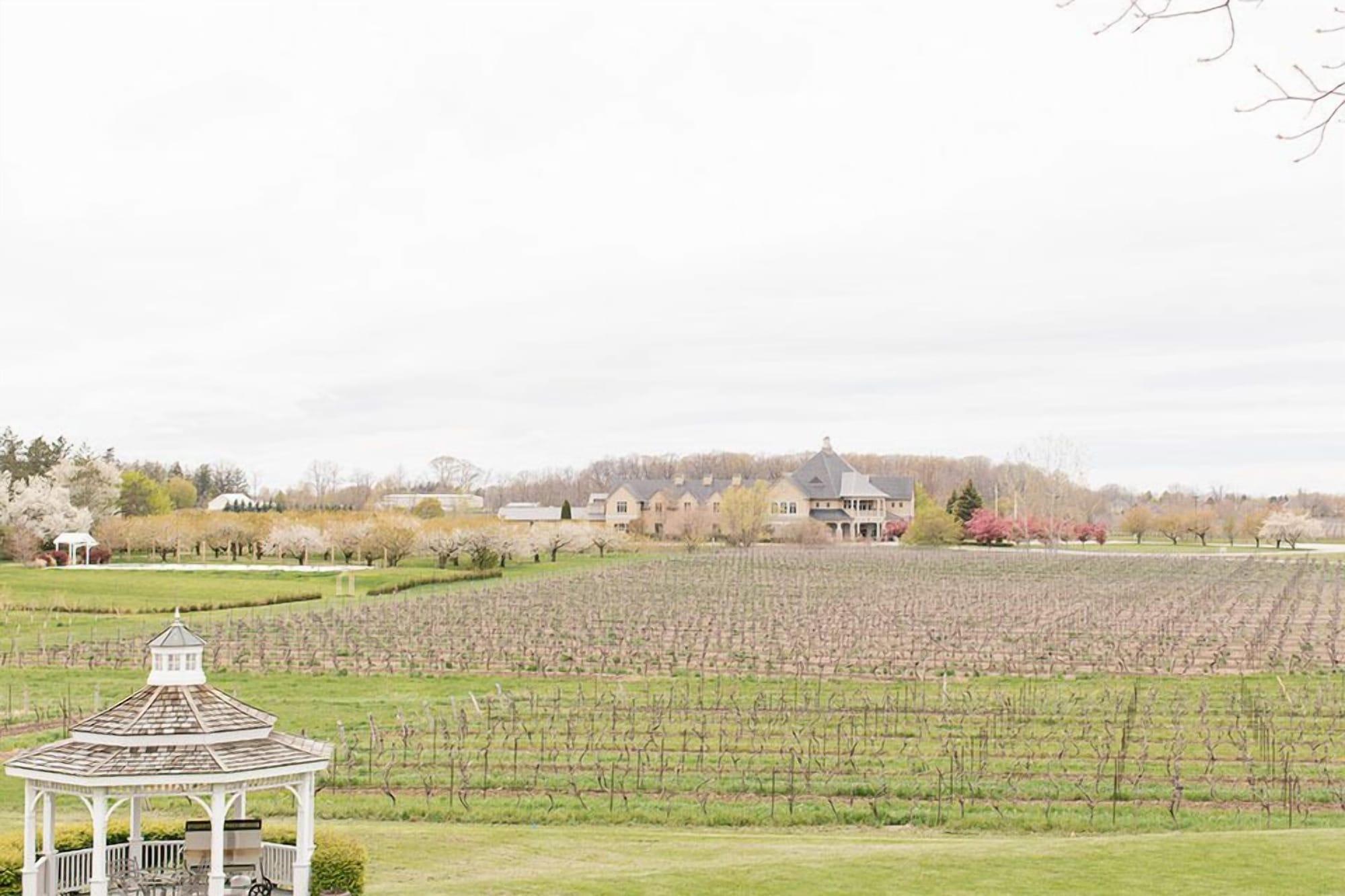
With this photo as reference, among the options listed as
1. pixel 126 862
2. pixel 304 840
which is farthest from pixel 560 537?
pixel 304 840

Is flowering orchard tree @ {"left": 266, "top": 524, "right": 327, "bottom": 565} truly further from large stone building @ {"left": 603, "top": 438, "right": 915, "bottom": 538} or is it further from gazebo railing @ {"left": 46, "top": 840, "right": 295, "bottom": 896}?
gazebo railing @ {"left": 46, "top": 840, "right": 295, "bottom": 896}

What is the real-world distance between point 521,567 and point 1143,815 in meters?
62.3

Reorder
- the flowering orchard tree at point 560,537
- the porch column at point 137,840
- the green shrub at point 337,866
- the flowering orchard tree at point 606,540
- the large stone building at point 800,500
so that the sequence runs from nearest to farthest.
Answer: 1. the green shrub at point 337,866
2. the porch column at point 137,840
3. the flowering orchard tree at point 560,537
4. the flowering orchard tree at point 606,540
5. the large stone building at point 800,500

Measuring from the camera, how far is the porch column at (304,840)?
13875 millimetres

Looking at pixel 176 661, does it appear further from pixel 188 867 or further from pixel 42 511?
pixel 42 511

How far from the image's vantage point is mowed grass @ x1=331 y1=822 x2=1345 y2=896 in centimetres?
1447

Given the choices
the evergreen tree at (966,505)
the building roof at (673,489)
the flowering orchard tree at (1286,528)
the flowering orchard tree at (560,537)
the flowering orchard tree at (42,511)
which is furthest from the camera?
the building roof at (673,489)

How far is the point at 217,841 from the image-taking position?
43.7 ft

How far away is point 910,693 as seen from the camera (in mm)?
30047

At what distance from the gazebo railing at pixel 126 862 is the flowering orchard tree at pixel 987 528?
96325 millimetres

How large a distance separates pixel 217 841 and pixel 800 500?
113 meters

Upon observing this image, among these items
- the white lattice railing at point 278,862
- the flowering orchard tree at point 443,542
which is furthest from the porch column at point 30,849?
the flowering orchard tree at point 443,542

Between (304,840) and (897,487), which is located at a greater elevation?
(897,487)

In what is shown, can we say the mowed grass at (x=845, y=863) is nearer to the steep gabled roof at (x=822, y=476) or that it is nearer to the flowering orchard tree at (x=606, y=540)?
the flowering orchard tree at (x=606, y=540)
